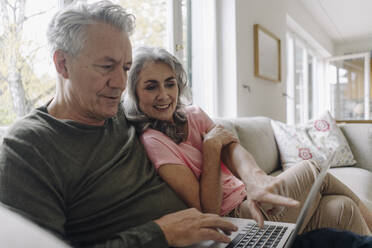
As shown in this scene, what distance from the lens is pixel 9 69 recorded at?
1273 mm

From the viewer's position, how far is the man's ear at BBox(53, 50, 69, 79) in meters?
A: 0.87

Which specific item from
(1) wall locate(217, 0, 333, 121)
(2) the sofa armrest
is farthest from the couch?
(1) wall locate(217, 0, 333, 121)

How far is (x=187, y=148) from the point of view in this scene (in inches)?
43.5

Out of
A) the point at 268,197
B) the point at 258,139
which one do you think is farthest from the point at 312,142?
the point at 268,197

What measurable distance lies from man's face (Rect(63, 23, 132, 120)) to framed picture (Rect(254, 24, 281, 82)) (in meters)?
2.34

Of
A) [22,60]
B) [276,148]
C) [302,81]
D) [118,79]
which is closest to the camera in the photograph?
[118,79]

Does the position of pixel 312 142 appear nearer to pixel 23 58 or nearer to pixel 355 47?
pixel 23 58

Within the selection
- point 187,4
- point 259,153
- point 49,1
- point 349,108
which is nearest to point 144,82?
point 49,1

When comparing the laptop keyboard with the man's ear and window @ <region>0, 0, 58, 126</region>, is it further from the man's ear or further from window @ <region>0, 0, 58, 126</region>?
window @ <region>0, 0, 58, 126</region>

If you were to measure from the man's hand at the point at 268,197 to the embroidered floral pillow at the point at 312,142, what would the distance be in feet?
4.89

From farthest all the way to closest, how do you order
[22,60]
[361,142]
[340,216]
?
[361,142], [22,60], [340,216]

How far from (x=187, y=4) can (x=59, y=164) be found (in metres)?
2.05

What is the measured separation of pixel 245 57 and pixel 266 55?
1.76 feet

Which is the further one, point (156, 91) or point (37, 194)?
point (156, 91)
